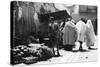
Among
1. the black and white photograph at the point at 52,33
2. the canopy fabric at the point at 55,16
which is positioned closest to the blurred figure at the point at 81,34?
the black and white photograph at the point at 52,33

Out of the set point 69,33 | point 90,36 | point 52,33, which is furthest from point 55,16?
point 90,36

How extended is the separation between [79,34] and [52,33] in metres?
0.52

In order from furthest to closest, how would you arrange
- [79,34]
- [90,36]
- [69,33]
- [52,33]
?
[90,36] < [79,34] < [69,33] < [52,33]

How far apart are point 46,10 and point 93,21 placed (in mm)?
907

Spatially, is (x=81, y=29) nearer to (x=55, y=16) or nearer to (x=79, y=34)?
(x=79, y=34)

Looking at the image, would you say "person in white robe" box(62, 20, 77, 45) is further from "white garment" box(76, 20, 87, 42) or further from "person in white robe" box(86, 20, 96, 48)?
"person in white robe" box(86, 20, 96, 48)

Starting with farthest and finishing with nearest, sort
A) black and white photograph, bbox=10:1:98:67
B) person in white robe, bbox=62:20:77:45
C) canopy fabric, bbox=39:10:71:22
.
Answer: person in white robe, bbox=62:20:77:45
canopy fabric, bbox=39:10:71:22
black and white photograph, bbox=10:1:98:67

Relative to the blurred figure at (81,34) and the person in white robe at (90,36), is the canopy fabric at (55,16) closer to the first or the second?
the blurred figure at (81,34)

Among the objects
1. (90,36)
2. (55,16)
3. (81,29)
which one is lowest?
(90,36)

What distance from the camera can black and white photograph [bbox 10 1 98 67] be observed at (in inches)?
123

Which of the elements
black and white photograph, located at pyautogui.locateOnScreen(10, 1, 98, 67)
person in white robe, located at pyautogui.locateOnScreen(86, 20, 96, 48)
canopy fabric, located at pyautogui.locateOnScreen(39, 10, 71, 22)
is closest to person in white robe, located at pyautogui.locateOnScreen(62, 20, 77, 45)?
black and white photograph, located at pyautogui.locateOnScreen(10, 1, 98, 67)

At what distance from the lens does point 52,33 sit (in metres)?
3.38
